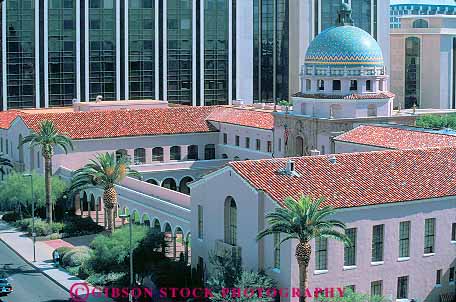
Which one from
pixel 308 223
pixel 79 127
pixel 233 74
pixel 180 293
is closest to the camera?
pixel 308 223

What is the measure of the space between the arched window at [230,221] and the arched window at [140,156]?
3511 cm

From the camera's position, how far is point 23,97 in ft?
350

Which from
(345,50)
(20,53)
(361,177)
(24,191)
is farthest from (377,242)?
(20,53)

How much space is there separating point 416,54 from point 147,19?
1377 inches

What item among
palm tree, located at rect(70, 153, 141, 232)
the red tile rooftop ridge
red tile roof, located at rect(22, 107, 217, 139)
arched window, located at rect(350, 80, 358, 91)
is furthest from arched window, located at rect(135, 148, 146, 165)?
arched window, located at rect(350, 80, 358, 91)

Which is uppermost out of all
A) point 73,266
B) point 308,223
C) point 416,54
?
point 416,54

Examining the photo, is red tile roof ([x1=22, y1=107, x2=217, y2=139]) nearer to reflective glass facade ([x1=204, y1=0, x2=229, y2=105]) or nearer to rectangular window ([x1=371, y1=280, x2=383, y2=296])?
reflective glass facade ([x1=204, y1=0, x2=229, y2=105])

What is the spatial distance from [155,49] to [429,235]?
6402cm

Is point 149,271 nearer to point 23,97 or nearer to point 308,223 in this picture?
point 308,223

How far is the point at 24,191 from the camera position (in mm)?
75938

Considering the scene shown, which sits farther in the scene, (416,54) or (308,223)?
(416,54)

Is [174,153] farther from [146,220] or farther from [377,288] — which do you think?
[377,288]

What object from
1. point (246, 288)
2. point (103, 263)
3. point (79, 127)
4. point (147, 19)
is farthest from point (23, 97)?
point (246, 288)

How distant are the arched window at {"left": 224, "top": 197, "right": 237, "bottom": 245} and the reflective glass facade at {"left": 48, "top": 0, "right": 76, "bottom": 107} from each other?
194 ft
